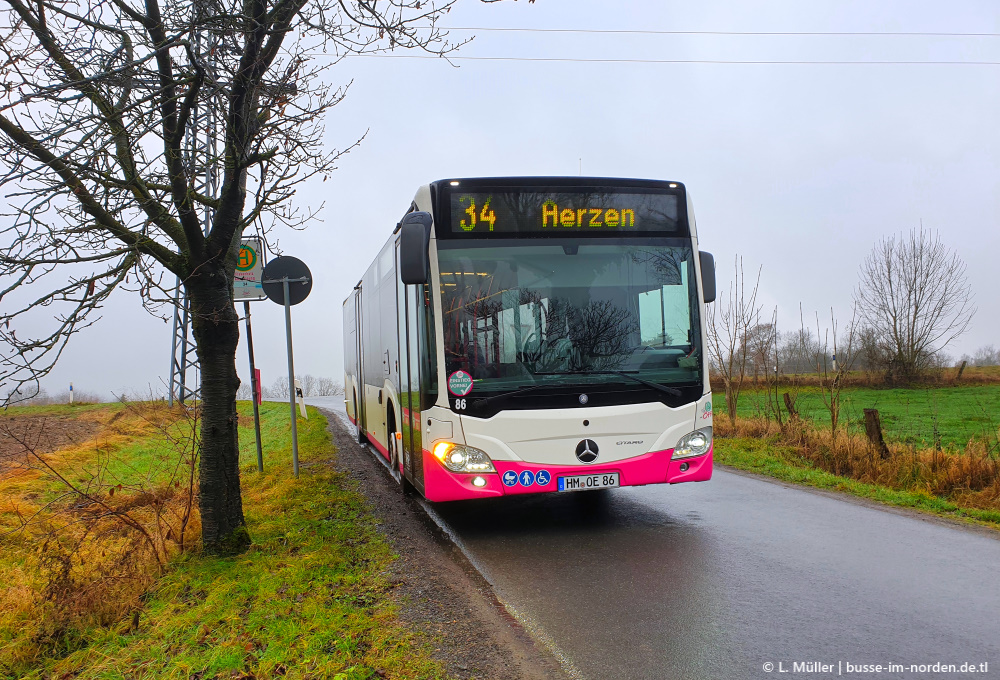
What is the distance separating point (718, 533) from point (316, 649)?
388 cm

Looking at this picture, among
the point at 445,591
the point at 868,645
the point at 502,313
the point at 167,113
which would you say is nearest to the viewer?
the point at 868,645

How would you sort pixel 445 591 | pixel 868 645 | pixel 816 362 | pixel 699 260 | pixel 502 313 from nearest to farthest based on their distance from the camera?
pixel 868 645, pixel 445 591, pixel 502 313, pixel 699 260, pixel 816 362

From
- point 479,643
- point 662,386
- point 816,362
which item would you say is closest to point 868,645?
point 479,643

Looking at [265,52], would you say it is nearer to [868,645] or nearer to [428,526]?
[428,526]

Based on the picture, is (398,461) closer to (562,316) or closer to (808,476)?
(562,316)

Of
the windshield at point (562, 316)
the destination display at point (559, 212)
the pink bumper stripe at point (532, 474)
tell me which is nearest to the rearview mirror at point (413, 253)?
the windshield at point (562, 316)

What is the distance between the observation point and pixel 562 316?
6477 millimetres

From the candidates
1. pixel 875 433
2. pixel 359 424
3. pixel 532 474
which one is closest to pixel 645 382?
pixel 532 474

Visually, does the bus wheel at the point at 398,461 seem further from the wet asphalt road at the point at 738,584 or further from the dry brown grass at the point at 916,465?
the dry brown grass at the point at 916,465

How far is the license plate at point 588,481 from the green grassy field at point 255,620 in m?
1.67

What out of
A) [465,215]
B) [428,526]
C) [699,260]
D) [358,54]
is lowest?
[428,526]

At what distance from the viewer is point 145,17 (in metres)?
5.06

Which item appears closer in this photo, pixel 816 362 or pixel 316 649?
pixel 316 649

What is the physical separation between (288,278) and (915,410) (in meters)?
23.5
